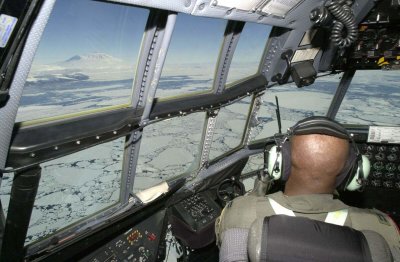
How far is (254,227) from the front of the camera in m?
1.17

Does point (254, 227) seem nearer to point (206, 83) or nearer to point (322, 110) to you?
point (206, 83)

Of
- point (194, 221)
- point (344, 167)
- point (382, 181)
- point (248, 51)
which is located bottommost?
point (194, 221)

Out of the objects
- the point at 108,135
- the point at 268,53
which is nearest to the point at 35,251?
the point at 108,135

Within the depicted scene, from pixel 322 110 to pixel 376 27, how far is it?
4.15 feet

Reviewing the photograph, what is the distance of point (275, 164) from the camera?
162 centimetres

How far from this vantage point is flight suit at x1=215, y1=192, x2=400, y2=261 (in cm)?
132

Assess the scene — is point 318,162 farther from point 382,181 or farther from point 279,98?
point 382,181

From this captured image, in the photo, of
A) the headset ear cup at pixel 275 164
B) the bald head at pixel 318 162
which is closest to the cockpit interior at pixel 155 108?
the headset ear cup at pixel 275 164

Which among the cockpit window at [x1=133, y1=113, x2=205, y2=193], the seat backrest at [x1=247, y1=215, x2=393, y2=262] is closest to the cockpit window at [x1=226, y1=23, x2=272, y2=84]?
the cockpit window at [x1=133, y1=113, x2=205, y2=193]

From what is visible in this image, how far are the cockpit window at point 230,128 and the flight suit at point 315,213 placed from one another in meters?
1.47

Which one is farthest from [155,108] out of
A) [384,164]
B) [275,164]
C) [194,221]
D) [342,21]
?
[384,164]

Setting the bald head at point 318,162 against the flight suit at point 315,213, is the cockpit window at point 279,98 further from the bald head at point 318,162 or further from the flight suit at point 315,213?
the flight suit at point 315,213

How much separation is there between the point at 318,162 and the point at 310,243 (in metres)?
0.41

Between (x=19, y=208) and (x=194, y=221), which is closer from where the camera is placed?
(x=19, y=208)
